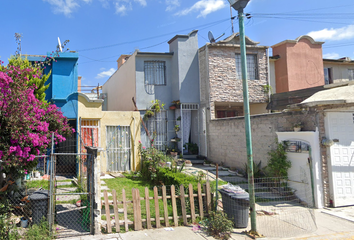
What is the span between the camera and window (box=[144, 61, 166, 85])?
1541cm

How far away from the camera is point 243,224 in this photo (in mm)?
6711

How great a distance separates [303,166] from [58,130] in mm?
8100

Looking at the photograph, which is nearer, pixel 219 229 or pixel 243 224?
pixel 219 229

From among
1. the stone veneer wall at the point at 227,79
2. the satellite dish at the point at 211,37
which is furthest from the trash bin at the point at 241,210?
the satellite dish at the point at 211,37

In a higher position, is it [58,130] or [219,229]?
[58,130]

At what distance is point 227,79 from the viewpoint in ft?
49.7

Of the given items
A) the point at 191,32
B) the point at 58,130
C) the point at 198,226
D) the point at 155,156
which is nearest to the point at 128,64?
the point at 191,32

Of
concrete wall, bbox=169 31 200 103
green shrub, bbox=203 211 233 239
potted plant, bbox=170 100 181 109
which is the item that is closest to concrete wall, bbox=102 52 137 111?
potted plant, bbox=170 100 181 109

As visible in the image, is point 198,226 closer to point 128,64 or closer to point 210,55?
point 210,55

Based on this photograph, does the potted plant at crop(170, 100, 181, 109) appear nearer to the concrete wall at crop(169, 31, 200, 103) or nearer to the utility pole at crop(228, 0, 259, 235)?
the concrete wall at crop(169, 31, 200, 103)

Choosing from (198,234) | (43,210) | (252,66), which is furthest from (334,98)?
(43,210)

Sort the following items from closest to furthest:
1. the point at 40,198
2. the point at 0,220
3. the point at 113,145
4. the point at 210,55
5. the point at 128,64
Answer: the point at 0,220
the point at 40,198
the point at 113,145
the point at 210,55
the point at 128,64

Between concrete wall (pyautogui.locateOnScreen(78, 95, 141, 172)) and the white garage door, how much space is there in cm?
859

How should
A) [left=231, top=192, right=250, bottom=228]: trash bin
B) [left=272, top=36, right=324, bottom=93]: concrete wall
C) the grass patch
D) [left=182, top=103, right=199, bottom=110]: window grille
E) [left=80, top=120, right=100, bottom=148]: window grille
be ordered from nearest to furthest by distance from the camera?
1. [left=231, top=192, right=250, bottom=228]: trash bin
2. the grass patch
3. [left=80, top=120, right=100, bottom=148]: window grille
4. [left=182, top=103, right=199, bottom=110]: window grille
5. [left=272, top=36, right=324, bottom=93]: concrete wall
